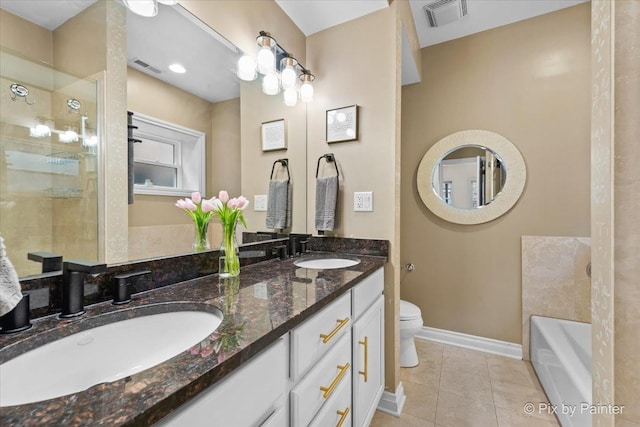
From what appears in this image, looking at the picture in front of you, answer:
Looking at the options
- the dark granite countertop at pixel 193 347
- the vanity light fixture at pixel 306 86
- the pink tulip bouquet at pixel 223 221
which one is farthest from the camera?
the vanity light fixture at pixel 306 86

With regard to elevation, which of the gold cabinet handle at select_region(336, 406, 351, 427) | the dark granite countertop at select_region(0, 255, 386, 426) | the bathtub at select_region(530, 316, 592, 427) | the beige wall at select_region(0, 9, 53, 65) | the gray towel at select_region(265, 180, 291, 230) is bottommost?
the bathtub at select_region(530, 316, 592, 427)

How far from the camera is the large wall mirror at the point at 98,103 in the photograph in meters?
0.73

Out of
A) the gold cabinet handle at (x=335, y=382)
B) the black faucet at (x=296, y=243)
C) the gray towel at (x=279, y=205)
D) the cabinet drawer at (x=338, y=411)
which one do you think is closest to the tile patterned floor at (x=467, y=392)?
the cabinet drawer at (x=338, y=411)

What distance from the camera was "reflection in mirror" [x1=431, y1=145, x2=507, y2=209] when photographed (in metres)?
2.35

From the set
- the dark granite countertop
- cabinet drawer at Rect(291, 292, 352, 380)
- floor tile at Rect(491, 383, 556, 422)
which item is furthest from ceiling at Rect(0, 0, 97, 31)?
floor tile at Rect(491, 383, 556, 422)

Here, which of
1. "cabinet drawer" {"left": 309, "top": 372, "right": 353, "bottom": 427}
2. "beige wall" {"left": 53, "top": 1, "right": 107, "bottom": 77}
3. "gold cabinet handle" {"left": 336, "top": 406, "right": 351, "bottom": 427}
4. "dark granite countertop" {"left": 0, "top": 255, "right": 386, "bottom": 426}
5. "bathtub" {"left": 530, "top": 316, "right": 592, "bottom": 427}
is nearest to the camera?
"dark granite countertop" {"left": 0, "top": 255, "right": 386, "bottom": 426}

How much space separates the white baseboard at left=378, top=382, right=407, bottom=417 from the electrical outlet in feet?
3.62

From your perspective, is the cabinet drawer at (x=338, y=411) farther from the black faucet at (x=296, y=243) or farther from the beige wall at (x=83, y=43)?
the beige wall at (x=83, y=43)

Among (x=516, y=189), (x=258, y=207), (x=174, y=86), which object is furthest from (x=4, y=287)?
(x=516, y=189)

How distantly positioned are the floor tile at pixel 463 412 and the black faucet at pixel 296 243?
1.24 m

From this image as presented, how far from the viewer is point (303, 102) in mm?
1941

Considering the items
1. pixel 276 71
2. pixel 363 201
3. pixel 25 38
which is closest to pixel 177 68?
pixel 25 38

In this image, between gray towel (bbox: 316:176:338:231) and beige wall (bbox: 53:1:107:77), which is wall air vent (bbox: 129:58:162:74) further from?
gray towel (bbox: 316:176:338:231)

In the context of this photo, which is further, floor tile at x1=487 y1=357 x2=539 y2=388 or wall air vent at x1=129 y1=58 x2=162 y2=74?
floor tile at x1=487 y1=357 x2=539 y2=388
